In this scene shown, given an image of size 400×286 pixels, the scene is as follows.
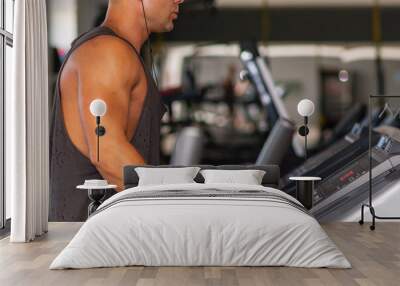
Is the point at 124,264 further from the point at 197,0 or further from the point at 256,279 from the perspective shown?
the point at 197,0

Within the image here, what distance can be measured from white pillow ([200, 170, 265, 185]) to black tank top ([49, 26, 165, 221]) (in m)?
0.78

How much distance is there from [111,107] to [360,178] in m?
2.64

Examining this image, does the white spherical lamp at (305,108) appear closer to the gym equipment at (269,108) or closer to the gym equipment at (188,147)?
the gym equipment at (269,108)

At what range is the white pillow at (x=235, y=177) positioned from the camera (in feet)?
20.4

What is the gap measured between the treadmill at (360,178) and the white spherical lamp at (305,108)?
70 cm

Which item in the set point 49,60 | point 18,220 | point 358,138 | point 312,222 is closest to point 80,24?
point 49,60

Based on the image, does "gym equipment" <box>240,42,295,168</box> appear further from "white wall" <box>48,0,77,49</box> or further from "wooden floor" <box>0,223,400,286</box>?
"wooden floor" <box>0,223,400,286</box>

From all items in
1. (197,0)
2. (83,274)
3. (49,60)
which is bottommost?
(83,274)

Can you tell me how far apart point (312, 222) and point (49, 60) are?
12.0ft

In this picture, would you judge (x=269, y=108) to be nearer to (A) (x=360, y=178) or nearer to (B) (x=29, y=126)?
(A) (x=360, y=178)

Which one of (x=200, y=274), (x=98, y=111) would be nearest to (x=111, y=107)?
(x=98, y=111)

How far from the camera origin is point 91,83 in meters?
6.78

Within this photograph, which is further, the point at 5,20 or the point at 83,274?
the point at 5,20

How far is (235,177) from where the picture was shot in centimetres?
623
